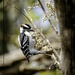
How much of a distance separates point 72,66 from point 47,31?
27.7 inches

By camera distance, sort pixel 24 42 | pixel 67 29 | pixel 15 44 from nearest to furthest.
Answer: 1. pixel 67 29
2. pixel 24 42
3. pixel 15 44

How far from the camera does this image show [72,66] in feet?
1.15

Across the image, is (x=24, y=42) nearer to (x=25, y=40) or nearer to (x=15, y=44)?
(x=25, y=40)

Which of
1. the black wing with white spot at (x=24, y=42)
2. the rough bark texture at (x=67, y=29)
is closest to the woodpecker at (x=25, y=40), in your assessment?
the black wing with white spot at (x=24, y=42)

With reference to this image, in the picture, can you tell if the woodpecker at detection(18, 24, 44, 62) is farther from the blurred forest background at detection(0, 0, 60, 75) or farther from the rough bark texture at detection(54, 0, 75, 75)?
the rough bark texture at detection(54, 0, 75, 75)

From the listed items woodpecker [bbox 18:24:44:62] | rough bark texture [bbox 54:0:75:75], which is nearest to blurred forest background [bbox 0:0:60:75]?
woodpecker [bbox 18:24:44:62]

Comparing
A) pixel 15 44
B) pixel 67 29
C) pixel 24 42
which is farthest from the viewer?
pixel 15 44

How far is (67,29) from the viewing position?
1.10 feet

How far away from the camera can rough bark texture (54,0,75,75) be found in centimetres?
32

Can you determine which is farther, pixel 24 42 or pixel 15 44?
pixel 15 44

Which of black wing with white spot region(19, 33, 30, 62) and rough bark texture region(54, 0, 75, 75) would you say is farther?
black wing with white spot region(19, 33, 30, 62)

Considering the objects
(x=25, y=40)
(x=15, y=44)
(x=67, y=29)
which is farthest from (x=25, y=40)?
(x=67, y=29)

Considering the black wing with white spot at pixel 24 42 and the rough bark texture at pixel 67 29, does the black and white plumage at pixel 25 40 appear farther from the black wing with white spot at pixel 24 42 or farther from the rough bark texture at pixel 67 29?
the rough bark texture at pixel 67 29

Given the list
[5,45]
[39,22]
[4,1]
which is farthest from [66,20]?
[5,45]
